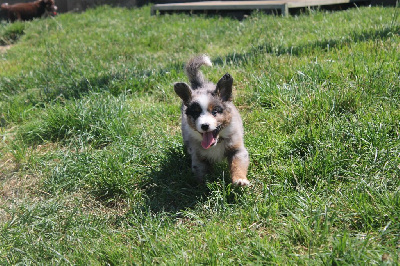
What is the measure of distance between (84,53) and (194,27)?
7.38 feet

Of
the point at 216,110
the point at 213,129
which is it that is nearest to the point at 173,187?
the point at 213,129

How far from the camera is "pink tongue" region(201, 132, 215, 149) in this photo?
3.26 metres

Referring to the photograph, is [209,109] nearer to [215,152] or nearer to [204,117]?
[204,117]

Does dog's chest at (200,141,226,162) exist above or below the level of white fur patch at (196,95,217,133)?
below

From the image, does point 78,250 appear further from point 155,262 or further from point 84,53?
point 84,53

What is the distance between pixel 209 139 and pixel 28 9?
10593 mm

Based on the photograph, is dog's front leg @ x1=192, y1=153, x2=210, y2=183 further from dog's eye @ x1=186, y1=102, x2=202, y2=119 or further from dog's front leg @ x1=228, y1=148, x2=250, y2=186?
dog's eye @ x1=186, y1=102, x2=202, y2=119

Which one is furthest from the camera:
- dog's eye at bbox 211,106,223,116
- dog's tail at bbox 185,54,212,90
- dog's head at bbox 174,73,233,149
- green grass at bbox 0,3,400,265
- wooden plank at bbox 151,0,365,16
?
wooden plank at bbox 151,0,365,16

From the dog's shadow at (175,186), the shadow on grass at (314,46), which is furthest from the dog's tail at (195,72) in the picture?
the shadow on grass at (314,46)

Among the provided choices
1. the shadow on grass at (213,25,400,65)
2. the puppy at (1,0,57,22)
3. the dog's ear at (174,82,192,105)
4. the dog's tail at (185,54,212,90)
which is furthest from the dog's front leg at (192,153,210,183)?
the puppy at (1,0,57,22)

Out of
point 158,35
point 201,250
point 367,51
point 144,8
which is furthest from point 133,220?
point 144,8

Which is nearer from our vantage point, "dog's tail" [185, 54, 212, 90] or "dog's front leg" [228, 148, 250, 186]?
"dog's front leg" [228, 148, 250, 186]

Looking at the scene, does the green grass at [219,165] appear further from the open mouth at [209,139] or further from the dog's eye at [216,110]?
the dog's eye at [216,110]

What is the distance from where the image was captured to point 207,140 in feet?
10.8
